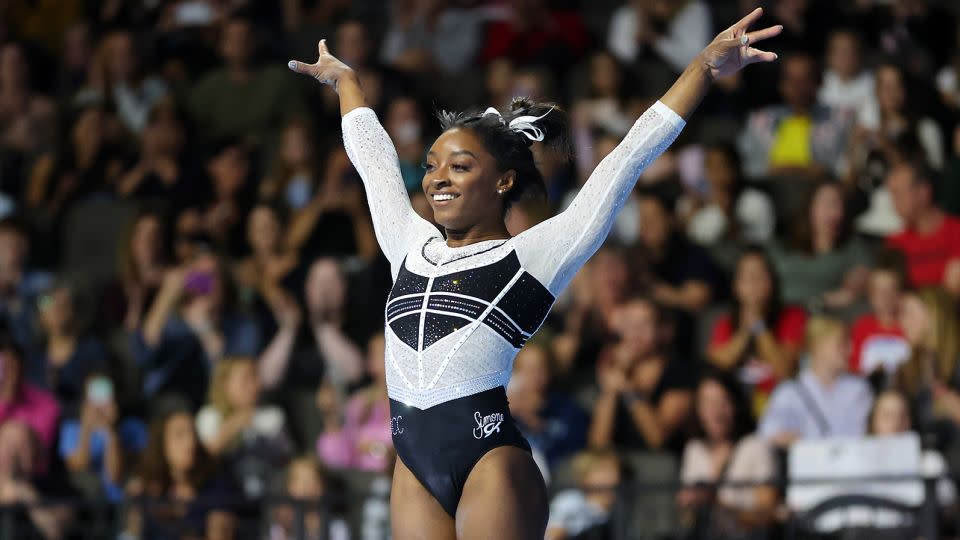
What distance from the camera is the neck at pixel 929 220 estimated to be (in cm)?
801

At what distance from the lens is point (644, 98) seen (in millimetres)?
9367

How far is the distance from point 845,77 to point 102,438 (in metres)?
4.57

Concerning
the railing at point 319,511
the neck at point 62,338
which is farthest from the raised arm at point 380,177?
the neck at point 62,338

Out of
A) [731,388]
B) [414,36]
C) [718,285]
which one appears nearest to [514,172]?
[731,388]

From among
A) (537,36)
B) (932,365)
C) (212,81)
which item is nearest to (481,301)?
(932,365)

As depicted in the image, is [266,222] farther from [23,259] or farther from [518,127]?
[518,127]

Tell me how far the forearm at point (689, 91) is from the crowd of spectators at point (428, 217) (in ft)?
10.1

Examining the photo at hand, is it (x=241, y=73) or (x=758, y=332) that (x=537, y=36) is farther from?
(x=758, y=332)

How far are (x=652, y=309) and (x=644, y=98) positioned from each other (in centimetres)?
203

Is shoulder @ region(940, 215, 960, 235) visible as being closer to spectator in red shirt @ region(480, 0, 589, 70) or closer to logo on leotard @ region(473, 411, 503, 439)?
spectator in red shirt @ region(480, 0, 589, 70)

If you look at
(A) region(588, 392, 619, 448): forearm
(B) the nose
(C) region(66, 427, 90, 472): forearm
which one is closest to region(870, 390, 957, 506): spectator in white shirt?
(A) region(588, 392, 619, 448): forearm

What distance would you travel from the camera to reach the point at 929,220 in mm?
8016

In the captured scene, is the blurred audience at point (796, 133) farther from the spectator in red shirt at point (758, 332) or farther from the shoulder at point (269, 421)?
the shoulder at point (269, 421)

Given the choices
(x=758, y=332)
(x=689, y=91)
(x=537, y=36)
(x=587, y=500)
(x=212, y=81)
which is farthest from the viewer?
(x=212, y=81)
